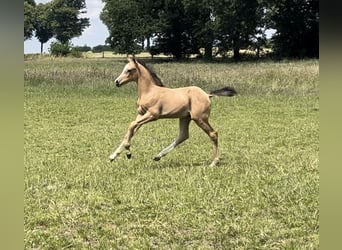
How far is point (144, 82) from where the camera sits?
5254mm

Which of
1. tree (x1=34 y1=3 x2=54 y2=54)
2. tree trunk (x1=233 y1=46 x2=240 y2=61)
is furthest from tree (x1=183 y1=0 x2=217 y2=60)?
tree (x1=34 y1=3 x2=54 y2=54)

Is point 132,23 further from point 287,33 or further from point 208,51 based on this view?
→ point 287,33

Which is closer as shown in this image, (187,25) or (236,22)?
(236,22)

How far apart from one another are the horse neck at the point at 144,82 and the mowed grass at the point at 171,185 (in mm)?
825

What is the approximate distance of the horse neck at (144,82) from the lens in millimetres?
5250

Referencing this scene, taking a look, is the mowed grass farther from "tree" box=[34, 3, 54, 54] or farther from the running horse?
"tree" box=[34, 3, 54, 54]

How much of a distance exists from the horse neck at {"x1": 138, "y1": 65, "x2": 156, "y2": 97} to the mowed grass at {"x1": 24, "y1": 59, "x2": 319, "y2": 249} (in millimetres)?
825

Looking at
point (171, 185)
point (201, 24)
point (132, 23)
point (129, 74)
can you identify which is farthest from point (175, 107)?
point (132, 23)

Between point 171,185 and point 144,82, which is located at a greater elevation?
point 144,82

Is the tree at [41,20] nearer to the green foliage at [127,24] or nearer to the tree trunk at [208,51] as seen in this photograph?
the green foliage at [127,24]

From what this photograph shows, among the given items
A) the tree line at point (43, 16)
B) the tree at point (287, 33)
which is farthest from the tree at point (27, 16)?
the tree at point (287, 33)

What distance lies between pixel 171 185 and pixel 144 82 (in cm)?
149

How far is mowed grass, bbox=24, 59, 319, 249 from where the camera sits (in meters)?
2.68
